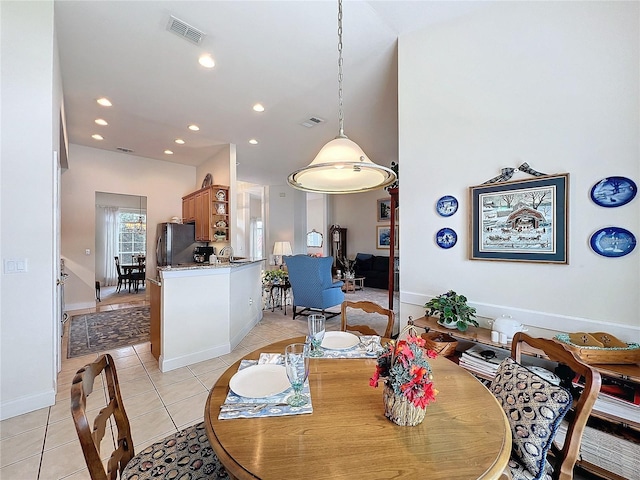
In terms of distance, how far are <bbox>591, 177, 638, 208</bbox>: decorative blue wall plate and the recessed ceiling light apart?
3362 millimetres

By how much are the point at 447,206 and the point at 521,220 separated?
537 mm

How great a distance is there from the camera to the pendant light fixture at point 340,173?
60.7 inches

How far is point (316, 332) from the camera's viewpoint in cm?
149

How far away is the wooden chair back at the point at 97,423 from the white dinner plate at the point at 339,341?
3.19 feet

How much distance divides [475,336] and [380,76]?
9.35ft

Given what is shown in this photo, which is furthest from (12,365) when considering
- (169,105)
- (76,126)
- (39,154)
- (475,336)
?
(76,126)

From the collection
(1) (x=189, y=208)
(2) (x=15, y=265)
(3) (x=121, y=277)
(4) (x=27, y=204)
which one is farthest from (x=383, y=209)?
(2) (x=15, y=265)

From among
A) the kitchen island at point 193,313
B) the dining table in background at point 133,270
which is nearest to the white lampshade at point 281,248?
the dining table in background at point 133,270

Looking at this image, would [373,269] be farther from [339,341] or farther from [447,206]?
[339,341]

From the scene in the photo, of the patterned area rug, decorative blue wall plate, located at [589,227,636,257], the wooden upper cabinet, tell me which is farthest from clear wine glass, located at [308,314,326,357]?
the wooden upper cabinet

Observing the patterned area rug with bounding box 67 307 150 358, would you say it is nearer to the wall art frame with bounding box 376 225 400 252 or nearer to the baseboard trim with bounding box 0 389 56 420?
the baseboard trim with bounding box 0 389 56 420

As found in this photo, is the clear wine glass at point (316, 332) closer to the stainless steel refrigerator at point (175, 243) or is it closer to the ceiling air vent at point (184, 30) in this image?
the ceiling air vent at point (184, 30)

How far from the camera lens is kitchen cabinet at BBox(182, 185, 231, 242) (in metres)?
5.50

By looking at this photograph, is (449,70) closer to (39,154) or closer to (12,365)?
(39,154)
